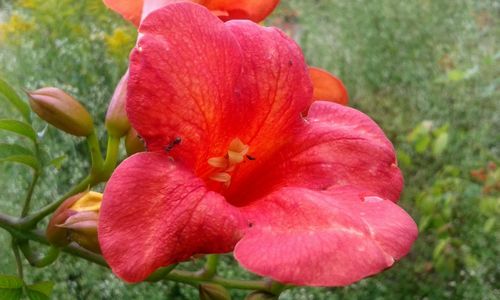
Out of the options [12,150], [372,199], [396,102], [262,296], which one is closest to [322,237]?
[372,199]

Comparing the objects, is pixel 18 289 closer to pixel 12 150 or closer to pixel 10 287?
pixel 10 287

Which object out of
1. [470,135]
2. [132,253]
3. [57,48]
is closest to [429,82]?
[470,135]

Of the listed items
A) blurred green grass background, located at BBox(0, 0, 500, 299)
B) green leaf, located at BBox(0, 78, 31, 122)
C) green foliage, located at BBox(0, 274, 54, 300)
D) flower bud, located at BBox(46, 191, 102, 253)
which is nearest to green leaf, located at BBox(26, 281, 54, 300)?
green foliage, located at BBox(0, 274, 54, 300)

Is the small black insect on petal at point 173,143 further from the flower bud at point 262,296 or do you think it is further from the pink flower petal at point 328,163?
the flower bud at point 262,296

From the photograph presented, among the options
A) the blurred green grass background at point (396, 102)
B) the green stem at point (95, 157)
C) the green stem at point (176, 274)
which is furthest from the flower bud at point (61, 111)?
the blurred green grass background at point (396, 102)

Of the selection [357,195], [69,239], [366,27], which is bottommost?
[366,27]

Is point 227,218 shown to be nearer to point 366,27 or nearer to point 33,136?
point 33,136
